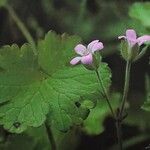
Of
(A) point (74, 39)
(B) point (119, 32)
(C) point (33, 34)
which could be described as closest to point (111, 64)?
(B) point (119, 32)

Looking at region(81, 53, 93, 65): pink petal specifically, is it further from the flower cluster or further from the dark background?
the dark background

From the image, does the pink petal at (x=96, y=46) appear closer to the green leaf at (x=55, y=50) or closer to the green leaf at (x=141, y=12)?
the green leaf at (x=55, y=50)

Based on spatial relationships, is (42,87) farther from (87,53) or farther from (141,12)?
(141,12)

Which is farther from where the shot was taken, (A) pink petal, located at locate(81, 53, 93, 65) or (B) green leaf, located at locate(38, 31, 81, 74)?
(B) green leaf, located at locate(38, 31, 81, 74)

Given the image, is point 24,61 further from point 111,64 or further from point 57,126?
point 111,64

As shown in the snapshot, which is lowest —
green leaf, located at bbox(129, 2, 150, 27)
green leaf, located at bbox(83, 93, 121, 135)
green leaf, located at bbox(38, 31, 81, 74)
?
green leaf, located at bbox(83, 93, 121, 135)

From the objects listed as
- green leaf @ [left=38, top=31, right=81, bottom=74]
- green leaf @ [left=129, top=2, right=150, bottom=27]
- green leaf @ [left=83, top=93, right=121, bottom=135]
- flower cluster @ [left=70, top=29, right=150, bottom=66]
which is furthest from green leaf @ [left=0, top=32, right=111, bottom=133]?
green leaf @ [left=129, top=2, right=150, bottom=27]

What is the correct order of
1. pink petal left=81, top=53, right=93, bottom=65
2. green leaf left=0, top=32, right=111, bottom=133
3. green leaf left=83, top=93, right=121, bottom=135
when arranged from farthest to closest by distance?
green leaf left=83, top=93, right=121, bottom=135 → green leaf left=0, top=32, right=111, bottom=133 → pink petal left=81, top=53, right=93, bottom=65

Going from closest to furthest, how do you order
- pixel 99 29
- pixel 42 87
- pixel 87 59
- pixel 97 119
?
pixel 87 59, pixel 42 87, pixel 97 119, pixel 99 29

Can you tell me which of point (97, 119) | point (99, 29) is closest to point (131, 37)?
point (97, 119)
